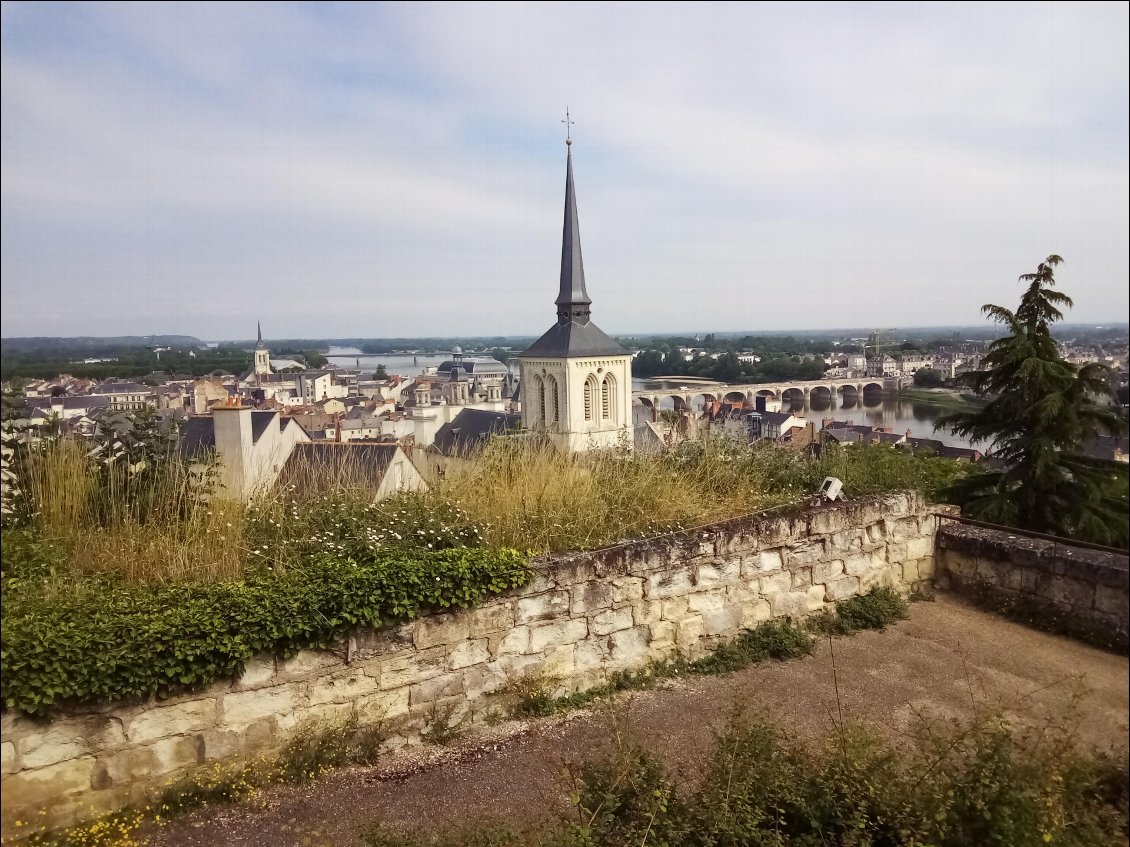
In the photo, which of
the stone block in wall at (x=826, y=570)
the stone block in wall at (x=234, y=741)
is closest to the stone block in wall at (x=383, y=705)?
the stone block in wall at (x=234, y=741)

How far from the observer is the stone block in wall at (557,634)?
4996 mm

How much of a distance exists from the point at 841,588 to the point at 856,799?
3120 millimetres

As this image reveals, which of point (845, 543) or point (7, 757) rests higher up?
point (845, 543)

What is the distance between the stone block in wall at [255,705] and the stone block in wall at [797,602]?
3.72 m

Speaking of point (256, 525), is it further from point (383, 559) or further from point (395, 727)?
point (395, 727)

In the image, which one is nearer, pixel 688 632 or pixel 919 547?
pixel 688 632

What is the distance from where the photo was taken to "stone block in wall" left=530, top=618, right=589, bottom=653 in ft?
16.4

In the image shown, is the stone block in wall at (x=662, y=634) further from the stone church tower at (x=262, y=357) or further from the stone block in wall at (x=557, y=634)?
the stone church tower at (x=262, y=357)

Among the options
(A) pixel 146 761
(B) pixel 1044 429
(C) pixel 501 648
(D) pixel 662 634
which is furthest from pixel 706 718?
(B) pixel 1044 429

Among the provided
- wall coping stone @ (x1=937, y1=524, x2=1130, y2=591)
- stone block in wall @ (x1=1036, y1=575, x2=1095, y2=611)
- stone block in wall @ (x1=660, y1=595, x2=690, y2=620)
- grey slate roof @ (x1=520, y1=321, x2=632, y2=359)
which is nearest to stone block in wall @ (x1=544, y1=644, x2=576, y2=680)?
stone block in wall @ (x1=660, y1=595, x2=690, y2=620)

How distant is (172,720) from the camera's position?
394 centimetres

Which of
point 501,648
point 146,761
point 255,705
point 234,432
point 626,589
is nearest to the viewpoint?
point 146,761

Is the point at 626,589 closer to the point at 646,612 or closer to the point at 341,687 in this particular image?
the point at 646,612

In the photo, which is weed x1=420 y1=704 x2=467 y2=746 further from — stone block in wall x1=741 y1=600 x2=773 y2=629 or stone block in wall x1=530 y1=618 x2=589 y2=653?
stone block in wall x1=741 y1=600 x2=773 y2=629
